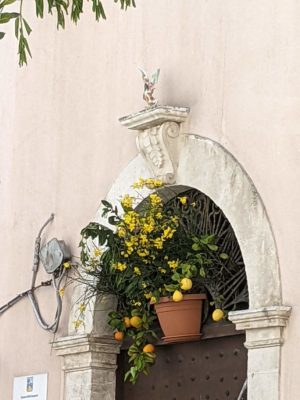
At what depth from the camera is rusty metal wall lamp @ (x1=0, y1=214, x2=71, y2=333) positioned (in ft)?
30.9

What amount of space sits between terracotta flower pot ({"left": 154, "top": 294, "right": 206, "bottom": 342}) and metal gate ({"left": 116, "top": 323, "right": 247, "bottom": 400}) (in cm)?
11

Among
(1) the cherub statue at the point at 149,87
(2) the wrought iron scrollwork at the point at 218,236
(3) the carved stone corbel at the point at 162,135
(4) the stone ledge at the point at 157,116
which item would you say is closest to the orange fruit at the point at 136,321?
(2) the wrought iron scrollwork at the point at 218,236

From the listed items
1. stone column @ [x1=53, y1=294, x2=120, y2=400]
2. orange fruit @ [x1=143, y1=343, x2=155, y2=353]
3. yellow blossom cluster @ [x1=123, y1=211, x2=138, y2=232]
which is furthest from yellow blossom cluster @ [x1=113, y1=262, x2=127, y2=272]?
stone column @ [x1=53, y1=294, x2=120, y2=400]

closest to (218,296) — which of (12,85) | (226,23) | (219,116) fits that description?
(219,116)

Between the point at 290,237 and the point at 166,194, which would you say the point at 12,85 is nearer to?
the point at 166,194

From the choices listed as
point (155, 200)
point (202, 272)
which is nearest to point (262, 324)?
point (202, 272)

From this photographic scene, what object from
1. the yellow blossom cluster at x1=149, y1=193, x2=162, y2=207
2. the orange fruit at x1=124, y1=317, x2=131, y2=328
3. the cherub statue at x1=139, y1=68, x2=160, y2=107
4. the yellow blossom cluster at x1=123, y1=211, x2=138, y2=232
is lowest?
the orange fruit at x1=124, y1=317, x2=131, y2=328

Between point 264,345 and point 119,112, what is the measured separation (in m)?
2.39

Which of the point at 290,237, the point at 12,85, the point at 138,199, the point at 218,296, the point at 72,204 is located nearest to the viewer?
the point at 290,237

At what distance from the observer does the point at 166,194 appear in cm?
863

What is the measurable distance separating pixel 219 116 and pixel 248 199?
672 mm

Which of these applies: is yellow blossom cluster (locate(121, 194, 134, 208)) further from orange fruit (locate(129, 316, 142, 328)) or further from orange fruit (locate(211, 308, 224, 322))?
orange fruit (locate(211, 308, 224, 322))

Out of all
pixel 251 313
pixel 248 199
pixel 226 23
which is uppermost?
pixel 226 23

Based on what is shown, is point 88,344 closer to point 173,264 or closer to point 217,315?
point 173,264
